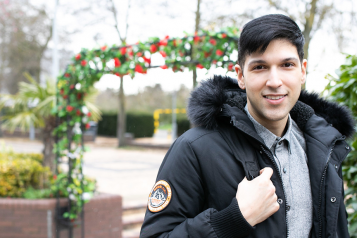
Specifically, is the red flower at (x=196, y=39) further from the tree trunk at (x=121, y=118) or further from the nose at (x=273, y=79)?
the tree trunk at (x=121, y=118)

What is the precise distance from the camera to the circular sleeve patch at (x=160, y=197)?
1.23 m

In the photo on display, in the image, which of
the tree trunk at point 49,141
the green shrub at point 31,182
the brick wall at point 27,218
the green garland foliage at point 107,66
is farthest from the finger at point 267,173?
the tree trunk at point 49,141

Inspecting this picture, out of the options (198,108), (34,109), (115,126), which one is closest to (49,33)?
(115,126)

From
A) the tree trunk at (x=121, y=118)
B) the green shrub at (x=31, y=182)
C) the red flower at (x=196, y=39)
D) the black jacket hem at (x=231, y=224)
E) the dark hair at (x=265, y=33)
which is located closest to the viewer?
the black jacket hem at (x=231, y=224)

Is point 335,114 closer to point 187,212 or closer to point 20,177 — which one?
point 187,212

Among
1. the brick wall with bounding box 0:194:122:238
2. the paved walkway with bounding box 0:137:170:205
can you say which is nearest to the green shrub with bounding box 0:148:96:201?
the brick wall with bounding box 0:194:122:238

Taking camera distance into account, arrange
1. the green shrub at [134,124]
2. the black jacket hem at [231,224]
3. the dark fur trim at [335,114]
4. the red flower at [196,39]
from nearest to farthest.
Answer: the black jacket hem at [231,224], the dark fur trim at [335,114], the red flower at [196,39], the green shrub at [134,124]

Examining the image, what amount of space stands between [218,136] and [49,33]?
2096cm

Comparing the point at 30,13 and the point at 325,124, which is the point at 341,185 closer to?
the point at 325,124

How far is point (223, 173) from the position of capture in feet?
4.17

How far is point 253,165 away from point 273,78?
1.16 ft

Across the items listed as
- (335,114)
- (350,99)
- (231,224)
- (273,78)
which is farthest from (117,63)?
(231,224)

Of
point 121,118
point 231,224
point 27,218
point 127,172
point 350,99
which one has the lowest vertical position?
point 127,172

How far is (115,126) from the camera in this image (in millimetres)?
26188
